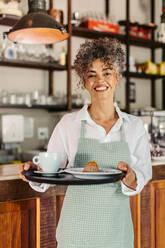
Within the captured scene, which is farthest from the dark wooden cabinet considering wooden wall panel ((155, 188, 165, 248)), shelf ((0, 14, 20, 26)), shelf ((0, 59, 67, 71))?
shelf ((0, 14, 20, 26))

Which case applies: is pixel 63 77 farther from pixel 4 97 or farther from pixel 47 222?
pixel 47 222

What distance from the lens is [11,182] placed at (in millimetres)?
1919

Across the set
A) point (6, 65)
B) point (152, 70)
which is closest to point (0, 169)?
point (6, 65)

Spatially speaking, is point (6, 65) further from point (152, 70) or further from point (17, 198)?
point (17, 198)

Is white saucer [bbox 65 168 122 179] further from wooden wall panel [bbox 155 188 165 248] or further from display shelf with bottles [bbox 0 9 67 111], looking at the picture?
display shelf with bottles [bbox 0 9 67 111]

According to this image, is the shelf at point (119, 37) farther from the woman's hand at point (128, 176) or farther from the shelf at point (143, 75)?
the woman's hand at point (128, 176)

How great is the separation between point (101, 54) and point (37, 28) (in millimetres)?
864

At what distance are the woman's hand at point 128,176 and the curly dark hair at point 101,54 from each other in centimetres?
46

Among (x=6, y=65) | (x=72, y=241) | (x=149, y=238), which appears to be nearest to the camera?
(x=72, y=241)

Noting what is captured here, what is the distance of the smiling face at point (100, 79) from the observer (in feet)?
5.47

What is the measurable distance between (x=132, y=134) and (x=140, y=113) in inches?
123

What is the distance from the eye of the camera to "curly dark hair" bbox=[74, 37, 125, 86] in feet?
5.57

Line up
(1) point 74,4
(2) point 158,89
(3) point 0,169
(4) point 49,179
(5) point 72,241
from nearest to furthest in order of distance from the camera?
(4) point 49,179 → (5) point 72,241 → (3) point 0,169 → (1) point 74,4 → (2) point 158,89

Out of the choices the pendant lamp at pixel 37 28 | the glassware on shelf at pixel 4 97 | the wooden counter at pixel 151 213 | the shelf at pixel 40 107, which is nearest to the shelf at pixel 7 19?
the glassware on shelf at pixel 4 97
